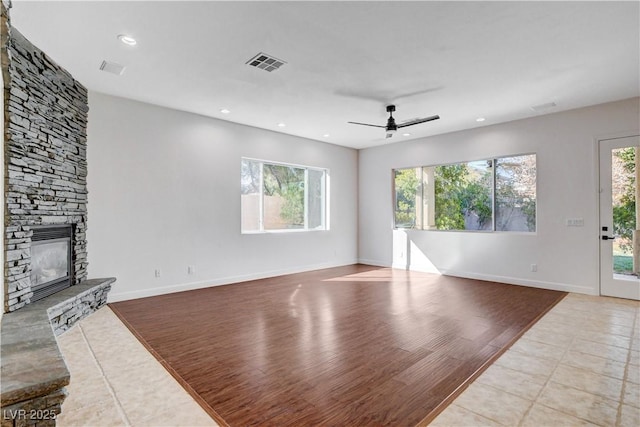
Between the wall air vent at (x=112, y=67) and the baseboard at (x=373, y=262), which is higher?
the wall air vent at (x=112, y=67)

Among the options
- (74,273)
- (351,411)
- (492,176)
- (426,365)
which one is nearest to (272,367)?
(351,411)

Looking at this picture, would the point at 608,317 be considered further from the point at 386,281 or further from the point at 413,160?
the point at 413,160

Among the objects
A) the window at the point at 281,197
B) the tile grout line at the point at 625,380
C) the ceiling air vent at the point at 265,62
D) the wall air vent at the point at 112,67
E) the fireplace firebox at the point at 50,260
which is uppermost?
the wall air vent at the point at 112,67

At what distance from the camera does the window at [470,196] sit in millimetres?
5719

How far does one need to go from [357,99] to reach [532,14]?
229 cm

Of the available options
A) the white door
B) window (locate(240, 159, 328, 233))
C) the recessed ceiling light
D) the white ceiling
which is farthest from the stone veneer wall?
the white door

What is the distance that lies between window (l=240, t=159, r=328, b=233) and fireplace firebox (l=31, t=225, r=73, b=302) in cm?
271

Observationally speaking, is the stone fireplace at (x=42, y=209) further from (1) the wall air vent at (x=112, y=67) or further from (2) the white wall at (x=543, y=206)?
(2) the white wall at (x=543, y=206)

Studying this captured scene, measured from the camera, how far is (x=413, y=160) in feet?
23.4

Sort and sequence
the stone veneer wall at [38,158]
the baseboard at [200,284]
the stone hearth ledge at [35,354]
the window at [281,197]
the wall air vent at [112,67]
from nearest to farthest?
1. the stone hearth ledge at [35,354]
2. the stone veneer wall at [38,158]
3. the wall air vent at [112,67]
4. the baseboard at [200,284]
5. the window at [281,197]

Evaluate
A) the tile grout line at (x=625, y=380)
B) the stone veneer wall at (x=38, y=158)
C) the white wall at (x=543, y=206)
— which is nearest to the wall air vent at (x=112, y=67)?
the stone veneer wall at (x=38, y=158)

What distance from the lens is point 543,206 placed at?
5.43m

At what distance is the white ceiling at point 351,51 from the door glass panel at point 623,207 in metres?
0.89

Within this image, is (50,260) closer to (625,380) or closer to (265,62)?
(265,62)
